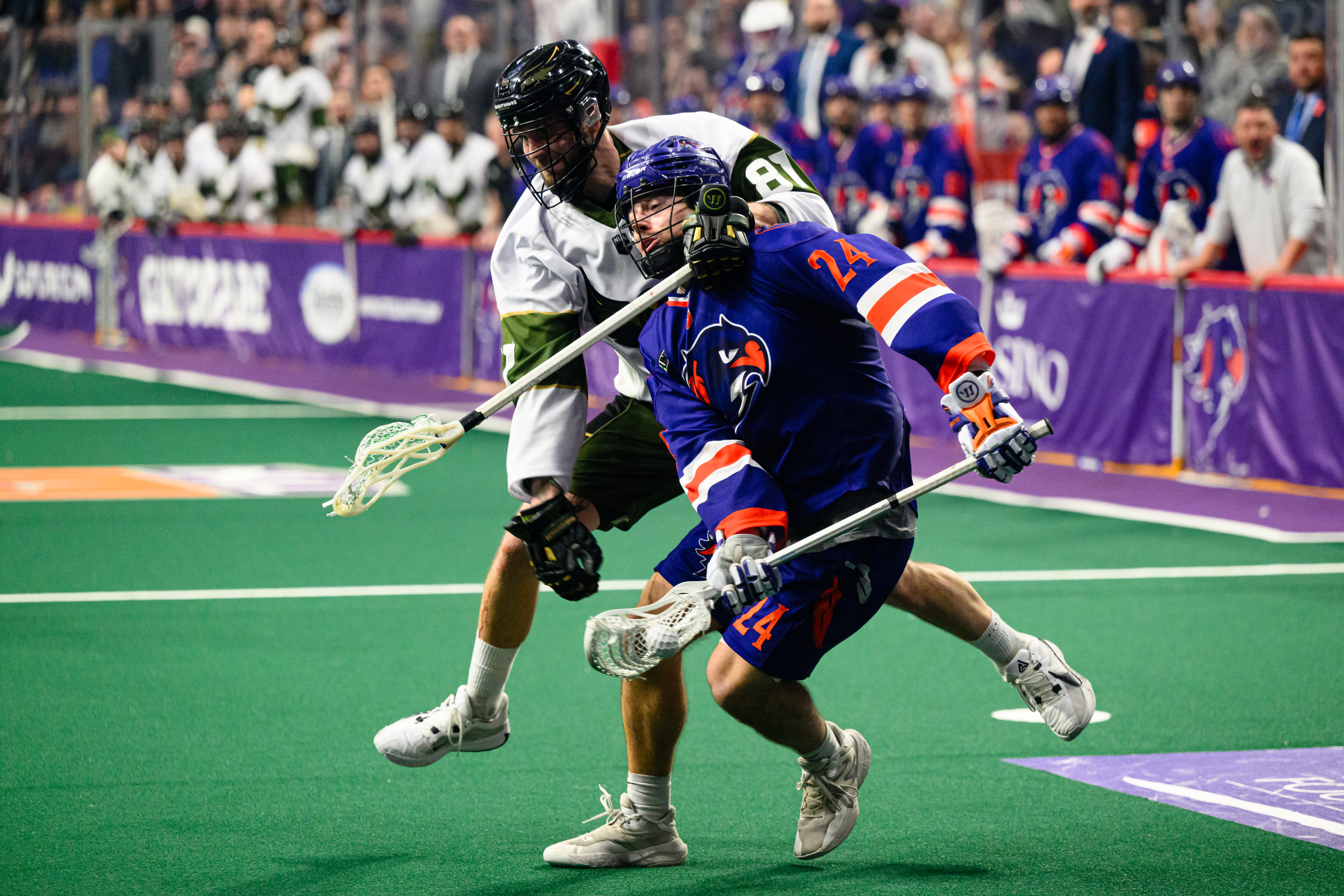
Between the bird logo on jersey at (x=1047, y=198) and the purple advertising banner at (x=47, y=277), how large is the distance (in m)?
10.9

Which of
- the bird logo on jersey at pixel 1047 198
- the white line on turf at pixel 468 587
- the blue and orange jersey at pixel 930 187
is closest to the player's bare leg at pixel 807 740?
the white line on turf at pixel 468 587

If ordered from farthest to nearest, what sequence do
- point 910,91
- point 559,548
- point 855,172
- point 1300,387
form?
point 855,172 → point 910,91 → point 1300,387 → point 559,548

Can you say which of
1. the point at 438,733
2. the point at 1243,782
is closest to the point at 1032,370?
the point at 1243,782

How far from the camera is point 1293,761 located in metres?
5.03

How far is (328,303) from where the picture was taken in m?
15.8

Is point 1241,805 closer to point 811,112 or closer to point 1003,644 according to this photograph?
point 1003,644

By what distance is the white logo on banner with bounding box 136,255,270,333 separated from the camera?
54.5ft

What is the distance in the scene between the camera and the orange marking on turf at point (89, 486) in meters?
9.84

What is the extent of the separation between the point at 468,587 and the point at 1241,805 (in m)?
3.79

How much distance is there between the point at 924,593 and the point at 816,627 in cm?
48

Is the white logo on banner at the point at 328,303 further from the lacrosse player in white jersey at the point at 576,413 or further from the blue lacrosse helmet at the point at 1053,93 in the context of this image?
the lacrosse player in white jersey at the point at 576,413

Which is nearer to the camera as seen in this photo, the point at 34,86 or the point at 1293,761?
the point at 1293,761

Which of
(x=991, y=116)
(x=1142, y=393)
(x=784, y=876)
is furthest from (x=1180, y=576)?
(x=991, y=116)

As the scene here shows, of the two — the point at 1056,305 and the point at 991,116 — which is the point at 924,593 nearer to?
the point at 1056,305
